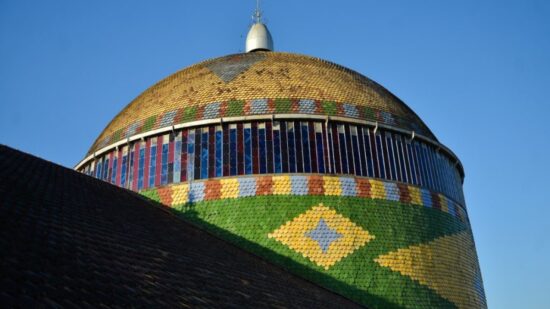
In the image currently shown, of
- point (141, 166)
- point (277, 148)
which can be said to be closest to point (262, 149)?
point (277, 148)

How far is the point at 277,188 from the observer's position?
15.3 metres

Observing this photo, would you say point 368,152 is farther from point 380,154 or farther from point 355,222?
point 355,222

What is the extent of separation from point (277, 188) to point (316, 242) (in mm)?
1754

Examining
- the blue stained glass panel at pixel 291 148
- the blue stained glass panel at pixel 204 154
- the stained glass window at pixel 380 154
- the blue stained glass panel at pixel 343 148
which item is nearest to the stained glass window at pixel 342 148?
the blue stained glass panel at pixel 343 148

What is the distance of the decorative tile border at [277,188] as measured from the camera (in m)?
15.3

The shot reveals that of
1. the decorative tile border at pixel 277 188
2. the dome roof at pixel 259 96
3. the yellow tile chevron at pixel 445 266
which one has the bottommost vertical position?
the yellow tile chevron at pixel 445 266

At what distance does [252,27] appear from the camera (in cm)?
2436

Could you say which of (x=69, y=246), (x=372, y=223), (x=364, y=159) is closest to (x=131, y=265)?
(x=69, y=246)

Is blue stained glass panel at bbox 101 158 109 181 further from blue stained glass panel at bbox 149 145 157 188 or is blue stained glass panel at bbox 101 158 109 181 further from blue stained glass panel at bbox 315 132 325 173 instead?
blue stained glass panel at bbox 315 132 325 173

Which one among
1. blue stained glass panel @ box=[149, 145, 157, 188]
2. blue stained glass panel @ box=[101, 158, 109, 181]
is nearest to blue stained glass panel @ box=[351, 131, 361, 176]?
blue stained glass panel @ box=[149, 145, 157, 188]

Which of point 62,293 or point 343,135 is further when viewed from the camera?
point 343,135

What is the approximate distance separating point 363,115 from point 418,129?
7.71 feet

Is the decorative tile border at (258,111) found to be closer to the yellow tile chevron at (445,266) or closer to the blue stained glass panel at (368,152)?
the blue stained glass panel at (368,152)

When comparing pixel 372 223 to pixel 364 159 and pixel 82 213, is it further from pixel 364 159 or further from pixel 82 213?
pixel 82 213
